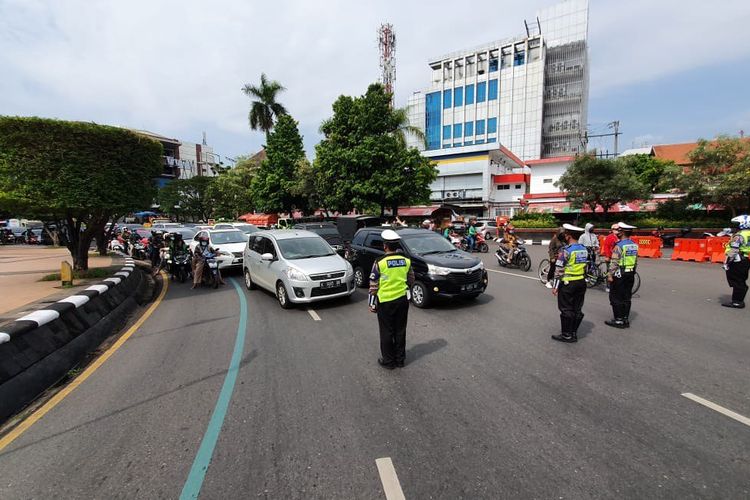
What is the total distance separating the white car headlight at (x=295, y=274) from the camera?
809 cm

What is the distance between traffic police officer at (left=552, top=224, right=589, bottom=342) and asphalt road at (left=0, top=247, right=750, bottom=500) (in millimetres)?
327

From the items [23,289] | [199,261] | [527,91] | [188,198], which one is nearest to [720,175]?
[199,261]

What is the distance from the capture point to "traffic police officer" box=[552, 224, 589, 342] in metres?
5.83

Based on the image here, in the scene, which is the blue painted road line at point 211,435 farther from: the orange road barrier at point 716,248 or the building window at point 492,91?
the building window at point 492,91

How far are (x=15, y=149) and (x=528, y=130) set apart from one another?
76007mm

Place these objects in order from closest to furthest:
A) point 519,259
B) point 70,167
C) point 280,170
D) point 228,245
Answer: point 70,167 → point 519,259 → point 228,245 → point 280,170

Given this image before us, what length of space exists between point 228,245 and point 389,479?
12.7 metres

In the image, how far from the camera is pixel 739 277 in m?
7.90

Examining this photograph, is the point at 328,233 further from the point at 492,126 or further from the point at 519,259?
the point at 492,126

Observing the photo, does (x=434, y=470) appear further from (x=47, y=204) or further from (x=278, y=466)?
(x=47, y=204)

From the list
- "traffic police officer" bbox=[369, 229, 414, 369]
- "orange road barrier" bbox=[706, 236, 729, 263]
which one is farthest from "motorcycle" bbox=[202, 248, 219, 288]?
"orange road barrier" bbox=[706, 236, 729, 263]

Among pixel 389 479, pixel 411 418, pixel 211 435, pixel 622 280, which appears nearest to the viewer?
pixel 389 479

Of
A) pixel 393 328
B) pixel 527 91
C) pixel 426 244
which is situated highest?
pixel 527 91

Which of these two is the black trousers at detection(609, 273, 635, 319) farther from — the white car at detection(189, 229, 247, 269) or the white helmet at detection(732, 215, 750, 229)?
the white car at detection(189, 229, 247, 269)
